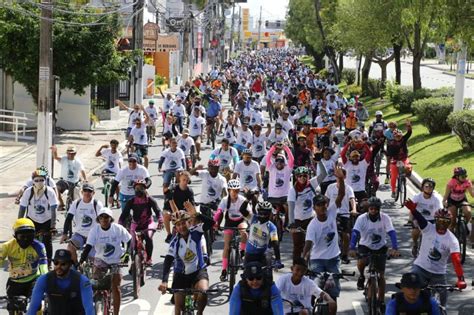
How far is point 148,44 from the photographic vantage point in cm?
6238

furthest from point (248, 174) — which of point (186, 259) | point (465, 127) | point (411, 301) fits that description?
point (465, 127)

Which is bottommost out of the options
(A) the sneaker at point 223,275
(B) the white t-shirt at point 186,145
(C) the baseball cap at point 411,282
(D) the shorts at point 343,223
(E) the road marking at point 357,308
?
(E) the road marking at point 357,308

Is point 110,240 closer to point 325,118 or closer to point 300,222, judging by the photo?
point 300,222

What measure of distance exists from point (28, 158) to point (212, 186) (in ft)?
45.9

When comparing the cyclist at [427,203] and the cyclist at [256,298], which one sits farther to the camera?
the cyclist at [427,203]

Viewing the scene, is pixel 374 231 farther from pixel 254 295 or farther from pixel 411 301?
pixel 254 295

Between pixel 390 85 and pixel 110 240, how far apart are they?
3825 cm

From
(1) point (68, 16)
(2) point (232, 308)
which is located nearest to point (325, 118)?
(1) point (68, 16)

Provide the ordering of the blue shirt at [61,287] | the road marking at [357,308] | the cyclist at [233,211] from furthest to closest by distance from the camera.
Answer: the cyclist at [233,211]
the road marking at [357,308]
the blue shirt at [61,287]

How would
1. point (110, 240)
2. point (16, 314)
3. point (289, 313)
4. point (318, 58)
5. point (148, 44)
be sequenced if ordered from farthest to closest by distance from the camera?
1. point (318, 58)
2. point (148, 44)
3. point (110, 240)
4. point (16, 314)
5. point (289, 313)

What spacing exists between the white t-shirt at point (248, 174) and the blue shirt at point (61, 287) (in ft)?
25.4

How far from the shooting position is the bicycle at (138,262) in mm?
12742

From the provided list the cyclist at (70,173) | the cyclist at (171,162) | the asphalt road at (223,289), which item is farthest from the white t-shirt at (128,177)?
the cyclist at (171,162)

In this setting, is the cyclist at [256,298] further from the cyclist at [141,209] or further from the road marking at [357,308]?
the cyclist at [141,209]
